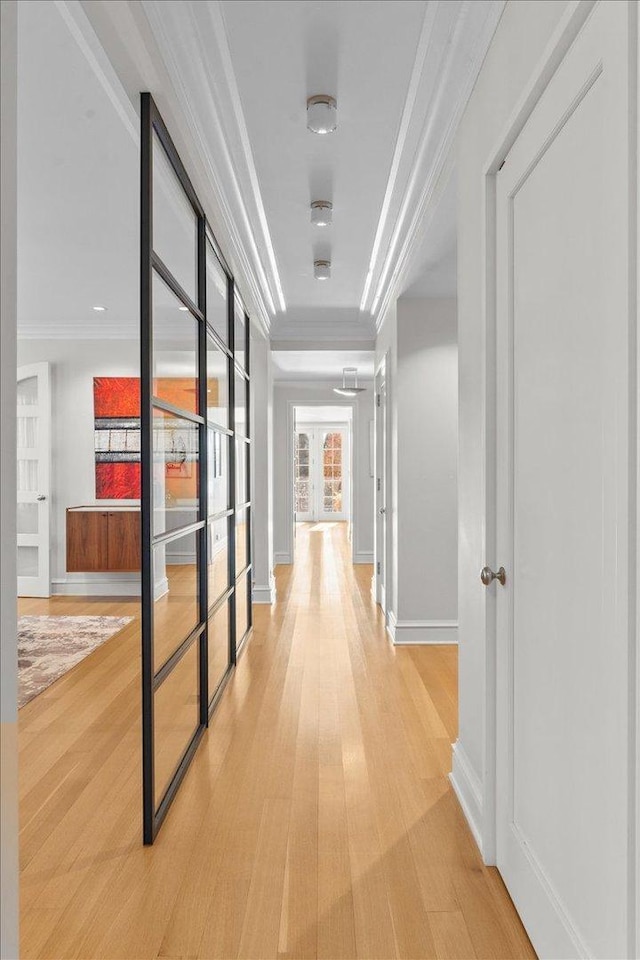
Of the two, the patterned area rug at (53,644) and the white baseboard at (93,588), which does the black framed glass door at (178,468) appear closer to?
the patterned area rug at (53,644)

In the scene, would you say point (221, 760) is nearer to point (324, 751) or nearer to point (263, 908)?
point (324, 751)

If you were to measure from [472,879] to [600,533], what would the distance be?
1.26 m

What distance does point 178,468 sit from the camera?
2518 millimetres

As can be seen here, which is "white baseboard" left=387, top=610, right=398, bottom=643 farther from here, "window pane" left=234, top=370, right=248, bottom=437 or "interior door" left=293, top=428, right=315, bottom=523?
"interior door" left=293, top=428, right=315, bottom=523

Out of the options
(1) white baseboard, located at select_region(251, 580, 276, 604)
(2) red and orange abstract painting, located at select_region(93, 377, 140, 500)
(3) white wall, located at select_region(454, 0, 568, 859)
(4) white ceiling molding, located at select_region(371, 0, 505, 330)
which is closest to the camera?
(3) white wall, located at select_region(454, 0, 568, 859)

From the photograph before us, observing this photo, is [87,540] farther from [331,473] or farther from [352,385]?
[331,473]

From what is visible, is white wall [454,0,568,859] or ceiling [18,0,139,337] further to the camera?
ceiling [18,0,139,337]

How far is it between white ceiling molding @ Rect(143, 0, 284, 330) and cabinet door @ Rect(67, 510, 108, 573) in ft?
10.6

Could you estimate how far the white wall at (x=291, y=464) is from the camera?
8.28m

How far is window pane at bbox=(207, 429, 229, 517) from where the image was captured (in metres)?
3.13

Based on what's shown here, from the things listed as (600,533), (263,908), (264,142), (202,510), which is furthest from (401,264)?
(263,908)

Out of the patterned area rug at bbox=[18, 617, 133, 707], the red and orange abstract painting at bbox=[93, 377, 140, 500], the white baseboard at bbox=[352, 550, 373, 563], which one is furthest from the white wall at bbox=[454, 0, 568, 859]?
the white baseboard at bbox=[352, 550, 373, 563]

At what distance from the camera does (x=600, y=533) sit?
1.22 metres

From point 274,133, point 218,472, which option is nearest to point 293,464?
point 218,472
